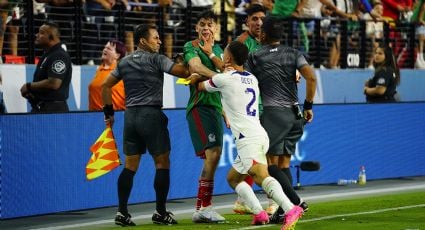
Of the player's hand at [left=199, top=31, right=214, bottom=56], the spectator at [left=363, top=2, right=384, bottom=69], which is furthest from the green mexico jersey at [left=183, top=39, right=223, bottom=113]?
the spectator at [left=363, top=2, right=384, bottom=69]

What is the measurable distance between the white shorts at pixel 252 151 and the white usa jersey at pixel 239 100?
0.09 m

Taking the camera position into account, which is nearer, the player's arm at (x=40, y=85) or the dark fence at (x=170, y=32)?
the player's arm at (x=40, y=85)

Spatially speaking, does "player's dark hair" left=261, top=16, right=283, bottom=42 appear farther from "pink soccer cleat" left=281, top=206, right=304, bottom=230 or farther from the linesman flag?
"pink soccer cleat" left=281, top=206, right=304, bottom=230

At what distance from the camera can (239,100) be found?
13094mm

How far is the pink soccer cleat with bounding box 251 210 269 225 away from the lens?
13438 millimetres

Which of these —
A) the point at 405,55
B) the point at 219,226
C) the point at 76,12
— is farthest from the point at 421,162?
the point at 219,226

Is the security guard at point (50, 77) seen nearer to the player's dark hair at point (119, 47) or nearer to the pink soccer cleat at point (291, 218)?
the player's dark hair at point (119, 47)

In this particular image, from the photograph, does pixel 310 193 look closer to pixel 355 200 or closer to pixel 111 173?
pixel 355 200

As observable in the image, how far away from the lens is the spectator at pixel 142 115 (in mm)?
14047

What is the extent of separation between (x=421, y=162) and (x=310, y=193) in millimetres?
4263

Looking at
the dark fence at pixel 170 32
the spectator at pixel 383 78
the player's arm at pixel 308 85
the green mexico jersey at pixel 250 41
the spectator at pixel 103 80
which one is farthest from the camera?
the spectator at pixel 383 78

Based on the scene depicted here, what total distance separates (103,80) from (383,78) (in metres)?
6.13

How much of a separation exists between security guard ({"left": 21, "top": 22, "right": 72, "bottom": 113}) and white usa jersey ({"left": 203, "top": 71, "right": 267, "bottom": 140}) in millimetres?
3699

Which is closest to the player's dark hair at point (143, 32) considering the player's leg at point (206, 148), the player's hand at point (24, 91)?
the player's leg at point (206, 148)
